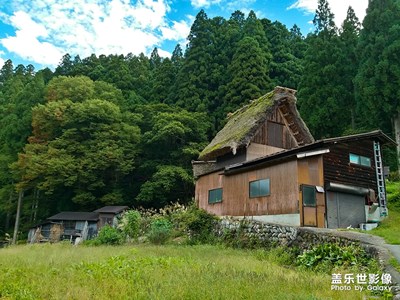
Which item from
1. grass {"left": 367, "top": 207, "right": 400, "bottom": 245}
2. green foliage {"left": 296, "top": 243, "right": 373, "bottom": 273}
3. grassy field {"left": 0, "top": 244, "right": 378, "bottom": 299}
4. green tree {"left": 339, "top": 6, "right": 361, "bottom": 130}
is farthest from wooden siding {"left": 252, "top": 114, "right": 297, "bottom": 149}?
grassy field {"left": 0, "top": 244, "right": 378, "bottom": 299}

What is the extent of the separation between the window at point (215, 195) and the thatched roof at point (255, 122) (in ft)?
7.57

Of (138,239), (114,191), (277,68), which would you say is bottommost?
(138,239)

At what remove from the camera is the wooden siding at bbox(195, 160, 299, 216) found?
12.9 m

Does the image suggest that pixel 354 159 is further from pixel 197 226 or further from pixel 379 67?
pixel 379 67

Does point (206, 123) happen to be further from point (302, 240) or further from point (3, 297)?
point (3, 297)

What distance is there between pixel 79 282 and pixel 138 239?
11712 millimetres

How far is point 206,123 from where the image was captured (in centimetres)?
3042

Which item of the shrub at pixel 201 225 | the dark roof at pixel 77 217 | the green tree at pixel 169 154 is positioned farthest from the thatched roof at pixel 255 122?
the dark roof at pixel 77 217

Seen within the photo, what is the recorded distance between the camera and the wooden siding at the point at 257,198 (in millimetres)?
12859

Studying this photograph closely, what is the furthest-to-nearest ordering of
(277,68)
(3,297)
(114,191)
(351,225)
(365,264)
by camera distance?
(277,68) → (114,191) → (351,225) → (365,264) → (3,297)

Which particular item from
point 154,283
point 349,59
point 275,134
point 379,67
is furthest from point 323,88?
point 154,283

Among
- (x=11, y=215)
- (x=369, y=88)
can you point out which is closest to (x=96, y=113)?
(x=11, y=215)

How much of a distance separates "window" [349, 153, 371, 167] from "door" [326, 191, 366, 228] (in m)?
1.45

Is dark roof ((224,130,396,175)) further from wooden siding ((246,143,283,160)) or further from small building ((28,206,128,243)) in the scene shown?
small building ((28,206,128,243))
